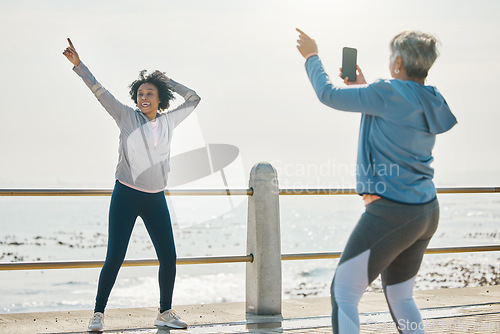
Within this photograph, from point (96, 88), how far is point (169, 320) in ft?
6.20

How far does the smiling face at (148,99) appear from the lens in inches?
240

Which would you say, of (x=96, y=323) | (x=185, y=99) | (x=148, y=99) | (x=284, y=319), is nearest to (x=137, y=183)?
(x=148, y=99)

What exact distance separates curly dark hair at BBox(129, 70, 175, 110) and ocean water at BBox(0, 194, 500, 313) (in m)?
0.96

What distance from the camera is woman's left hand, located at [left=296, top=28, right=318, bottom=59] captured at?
4113 mm

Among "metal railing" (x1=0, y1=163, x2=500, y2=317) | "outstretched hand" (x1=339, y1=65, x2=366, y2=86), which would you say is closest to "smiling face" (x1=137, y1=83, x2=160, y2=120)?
"metal railing" (x1=0, y1=163, x2=500, y2=317)

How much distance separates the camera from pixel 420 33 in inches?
154

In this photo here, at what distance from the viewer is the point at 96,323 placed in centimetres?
589

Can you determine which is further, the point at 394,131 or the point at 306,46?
the point at 306,46

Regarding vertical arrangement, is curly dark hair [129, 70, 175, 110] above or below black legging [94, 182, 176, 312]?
above

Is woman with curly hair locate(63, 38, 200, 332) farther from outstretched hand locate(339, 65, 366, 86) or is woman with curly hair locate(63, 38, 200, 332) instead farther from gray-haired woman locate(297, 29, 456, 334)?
gray-haired woman locate(297, 29, 456, 334)

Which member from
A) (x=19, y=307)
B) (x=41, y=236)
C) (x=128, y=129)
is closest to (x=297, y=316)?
(x=128, y=129)

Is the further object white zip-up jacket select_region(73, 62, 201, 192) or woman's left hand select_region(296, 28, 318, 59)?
white zip-up jacket select_region(73, 62, 201, 192)

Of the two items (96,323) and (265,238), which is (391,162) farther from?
(265,238)

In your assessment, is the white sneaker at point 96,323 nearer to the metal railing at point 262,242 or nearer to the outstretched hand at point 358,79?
the metal railing at point 262,242
